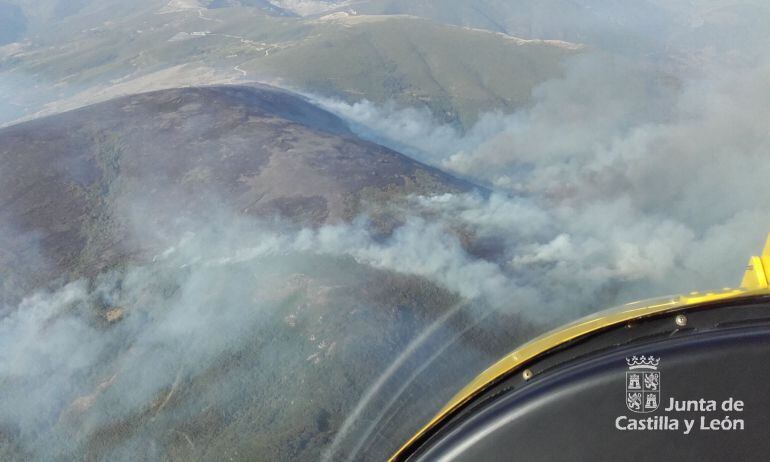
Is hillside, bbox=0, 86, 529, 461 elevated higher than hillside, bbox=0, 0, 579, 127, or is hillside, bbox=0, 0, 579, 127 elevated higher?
hillside, bbox=0, 0, 579, 127

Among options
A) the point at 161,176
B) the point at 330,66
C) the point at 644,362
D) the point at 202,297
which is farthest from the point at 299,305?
the point at 330,66

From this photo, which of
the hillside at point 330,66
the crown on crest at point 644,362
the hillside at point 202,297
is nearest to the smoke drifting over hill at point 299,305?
the hillside at point 202,297

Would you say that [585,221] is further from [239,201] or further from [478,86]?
[478,86]

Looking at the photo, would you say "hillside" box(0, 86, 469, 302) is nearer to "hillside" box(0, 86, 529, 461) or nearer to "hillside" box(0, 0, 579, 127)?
"hillside" box(0, 86, 529, 461)

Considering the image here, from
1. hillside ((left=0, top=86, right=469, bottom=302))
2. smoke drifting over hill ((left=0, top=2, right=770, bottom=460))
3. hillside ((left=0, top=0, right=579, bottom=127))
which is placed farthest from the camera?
hillside ((left=0, top=0, right=579, bottom=127))

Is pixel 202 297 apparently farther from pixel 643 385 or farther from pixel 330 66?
pixel 330 66

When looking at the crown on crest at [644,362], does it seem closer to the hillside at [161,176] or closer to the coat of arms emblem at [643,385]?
the coat of arms emblem at [643,385]

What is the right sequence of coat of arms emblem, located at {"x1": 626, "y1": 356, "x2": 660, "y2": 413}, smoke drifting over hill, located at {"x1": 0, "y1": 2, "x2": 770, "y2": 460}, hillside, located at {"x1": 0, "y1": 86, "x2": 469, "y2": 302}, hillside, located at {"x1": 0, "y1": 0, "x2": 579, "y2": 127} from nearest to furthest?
1. coat of arms emblem, located at {"x1": 626, "y1": 356, "x2": 660, "y2": 413}
2. smoke drifting over hill, located at {"x1": 0, "y1": 2, "x2": 770, "y2": 460}
3. hillside, located at {"x1": 0, "y1": 86, "x2": 469, "y2": 302}
4. hillside, located at {"x1": 0, "y1": 0, "x2": 579, "y2": 127}

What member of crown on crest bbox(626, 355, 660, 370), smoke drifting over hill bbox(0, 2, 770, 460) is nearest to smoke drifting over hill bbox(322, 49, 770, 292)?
smoke drifting over hill bbox(0, 2, 770, 460)
